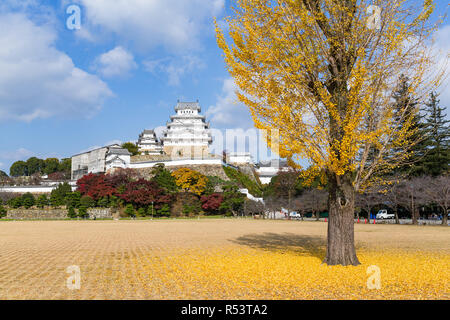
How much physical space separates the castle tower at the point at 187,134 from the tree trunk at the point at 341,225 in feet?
216

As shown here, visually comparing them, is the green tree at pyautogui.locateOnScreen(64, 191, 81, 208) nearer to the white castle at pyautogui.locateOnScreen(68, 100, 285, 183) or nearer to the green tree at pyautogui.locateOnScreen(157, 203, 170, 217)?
the green tree at pyautogui.locateOnScreen(157, 203, 170, 217)

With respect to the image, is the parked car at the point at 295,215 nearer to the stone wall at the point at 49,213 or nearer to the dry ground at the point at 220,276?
the stone wall at the point at 49,213

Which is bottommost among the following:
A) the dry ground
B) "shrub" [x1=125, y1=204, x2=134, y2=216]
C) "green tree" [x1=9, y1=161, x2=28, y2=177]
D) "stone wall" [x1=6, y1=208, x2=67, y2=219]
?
"stone wall" [x1=6, y1=208, x2=67, y2=219]

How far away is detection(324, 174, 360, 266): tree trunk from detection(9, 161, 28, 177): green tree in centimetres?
10347


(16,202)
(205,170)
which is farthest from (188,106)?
(16,202)

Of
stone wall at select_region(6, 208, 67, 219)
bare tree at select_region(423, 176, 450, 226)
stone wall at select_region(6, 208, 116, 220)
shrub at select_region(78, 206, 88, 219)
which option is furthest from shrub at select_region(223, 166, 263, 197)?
bare tree at select_region(423, 176, 450, 226)

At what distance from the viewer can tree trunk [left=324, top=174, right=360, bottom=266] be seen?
8.67 metres

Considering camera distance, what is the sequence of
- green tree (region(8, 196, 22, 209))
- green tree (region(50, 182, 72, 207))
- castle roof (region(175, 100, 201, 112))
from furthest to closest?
1. castle roof (region(175, 100, 201, 112))
2. green tree (region(50, 182, 72, 207))
3. green tree (region(8, 196, 22, 209))

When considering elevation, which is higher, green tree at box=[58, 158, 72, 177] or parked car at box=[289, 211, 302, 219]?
green tree at box=[58, 158, 72, 177]

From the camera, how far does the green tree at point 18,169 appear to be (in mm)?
94938

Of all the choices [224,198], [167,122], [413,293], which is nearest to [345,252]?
[413,293]

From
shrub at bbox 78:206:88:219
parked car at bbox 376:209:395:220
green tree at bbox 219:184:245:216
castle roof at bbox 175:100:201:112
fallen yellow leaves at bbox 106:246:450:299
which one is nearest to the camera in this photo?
fallen yellow leaves at bbox 106:246:450:299

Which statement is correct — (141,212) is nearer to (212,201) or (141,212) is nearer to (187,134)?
(212,201)
